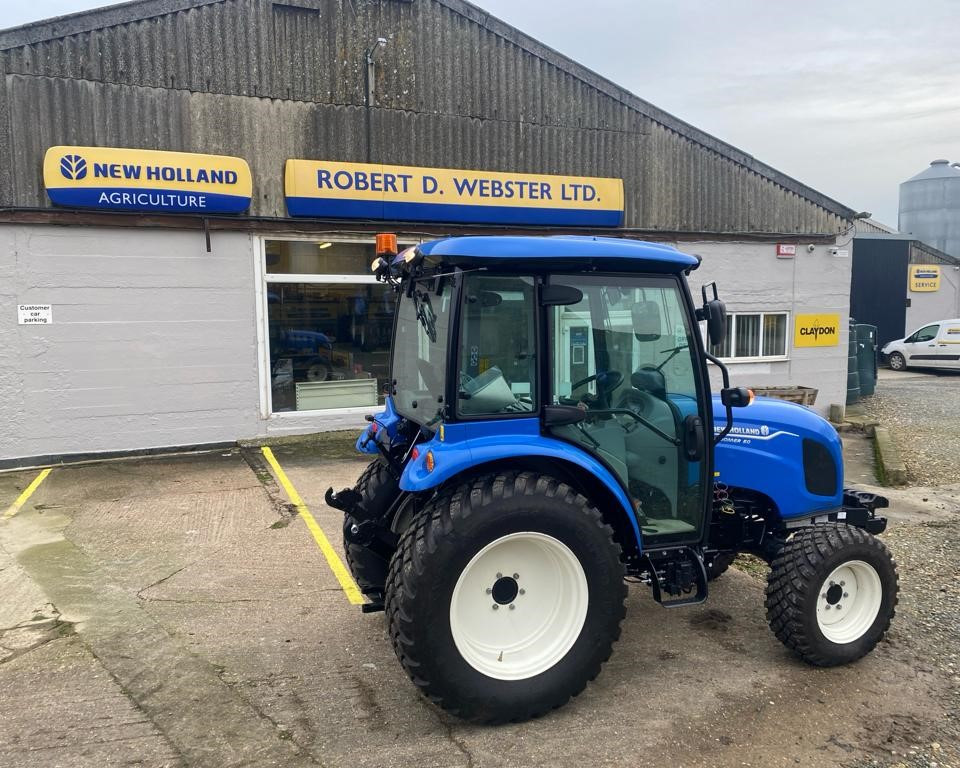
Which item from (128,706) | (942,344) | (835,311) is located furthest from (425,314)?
(942,344)

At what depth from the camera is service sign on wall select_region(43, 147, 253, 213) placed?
8641mm

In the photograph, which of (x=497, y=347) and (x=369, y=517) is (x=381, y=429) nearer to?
(x=369, y=517)

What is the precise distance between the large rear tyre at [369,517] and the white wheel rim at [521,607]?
793 mm

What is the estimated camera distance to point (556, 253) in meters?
3.56

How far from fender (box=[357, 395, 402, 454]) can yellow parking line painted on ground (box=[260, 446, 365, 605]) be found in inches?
39.9

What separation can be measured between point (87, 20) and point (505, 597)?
8.71 m

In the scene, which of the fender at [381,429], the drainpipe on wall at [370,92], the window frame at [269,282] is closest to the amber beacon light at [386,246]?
the fender at [381,429]

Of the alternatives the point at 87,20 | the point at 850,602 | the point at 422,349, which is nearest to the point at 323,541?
the point at 422,349

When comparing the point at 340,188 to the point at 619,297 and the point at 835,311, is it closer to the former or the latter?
the point at 619,297

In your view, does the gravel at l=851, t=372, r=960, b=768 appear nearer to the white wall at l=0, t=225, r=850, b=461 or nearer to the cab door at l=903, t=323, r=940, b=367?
the white wall at l=0, t=225, r=850, b=461

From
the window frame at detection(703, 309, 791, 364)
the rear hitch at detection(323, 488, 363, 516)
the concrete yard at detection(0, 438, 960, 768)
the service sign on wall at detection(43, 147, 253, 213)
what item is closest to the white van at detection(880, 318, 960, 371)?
the window frame at detection(703, 309, 791, 364)

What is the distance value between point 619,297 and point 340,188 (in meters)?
7.00

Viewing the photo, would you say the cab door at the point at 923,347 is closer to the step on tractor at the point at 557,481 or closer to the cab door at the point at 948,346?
the cab door at the point at 948,346

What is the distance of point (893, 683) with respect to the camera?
391 centimetres
